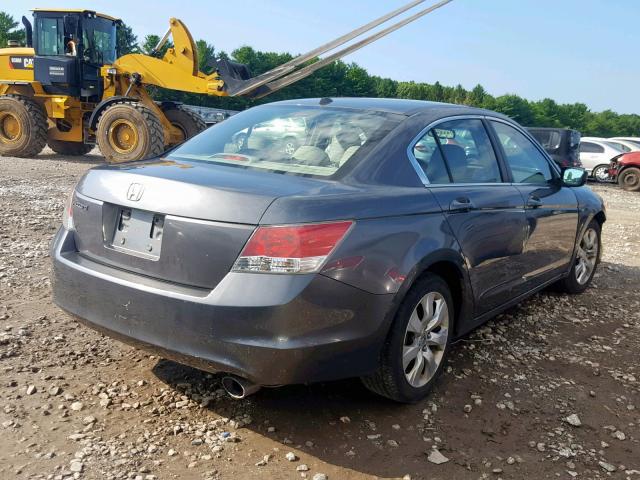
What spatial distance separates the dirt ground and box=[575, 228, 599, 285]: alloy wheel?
1225 mm

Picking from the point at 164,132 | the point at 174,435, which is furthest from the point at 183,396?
the point at 164,132

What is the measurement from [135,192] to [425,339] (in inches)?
66.6

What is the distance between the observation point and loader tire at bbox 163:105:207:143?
46.9 ft

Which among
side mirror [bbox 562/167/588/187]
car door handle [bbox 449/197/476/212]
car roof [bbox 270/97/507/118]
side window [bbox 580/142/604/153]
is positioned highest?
car roof [bbox 270/97/507/118]

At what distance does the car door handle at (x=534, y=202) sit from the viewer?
4.29m

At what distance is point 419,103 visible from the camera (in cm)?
390

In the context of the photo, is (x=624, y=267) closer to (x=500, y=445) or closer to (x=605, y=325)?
(x=605, y=325)

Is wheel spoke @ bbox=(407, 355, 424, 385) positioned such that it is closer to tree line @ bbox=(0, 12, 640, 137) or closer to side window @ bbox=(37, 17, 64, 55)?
side window @ bbox=(37, 17, 64, 55)

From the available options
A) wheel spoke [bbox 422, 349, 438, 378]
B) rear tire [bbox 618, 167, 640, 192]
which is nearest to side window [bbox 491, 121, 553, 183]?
→ wheel spoke [bbox 422, 349, 438, 378]

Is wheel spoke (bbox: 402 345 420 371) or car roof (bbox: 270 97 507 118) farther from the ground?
car roof (bbox: 270 97 507 118)

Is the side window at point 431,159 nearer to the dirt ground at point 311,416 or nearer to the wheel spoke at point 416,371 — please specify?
the wheel spoke at point 416,371

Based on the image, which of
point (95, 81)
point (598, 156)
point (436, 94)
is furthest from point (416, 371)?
point (436, 94)

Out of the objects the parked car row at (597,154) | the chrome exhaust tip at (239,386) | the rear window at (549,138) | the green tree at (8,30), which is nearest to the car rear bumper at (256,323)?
the chrome exhaust tip at (239,386)

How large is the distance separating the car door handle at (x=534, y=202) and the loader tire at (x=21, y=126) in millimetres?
12647
